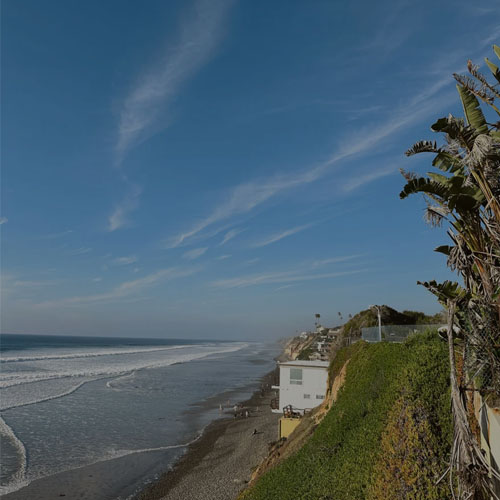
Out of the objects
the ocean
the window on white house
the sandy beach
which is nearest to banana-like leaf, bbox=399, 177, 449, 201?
the sandy beach

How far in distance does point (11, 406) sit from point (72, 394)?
7.87 metres

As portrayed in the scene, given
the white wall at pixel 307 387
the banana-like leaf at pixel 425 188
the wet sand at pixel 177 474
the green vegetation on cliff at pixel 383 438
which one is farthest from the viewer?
the white wall at pixel 307 387

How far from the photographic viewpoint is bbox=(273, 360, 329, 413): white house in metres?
33.0

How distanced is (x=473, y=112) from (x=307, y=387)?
91.2ft

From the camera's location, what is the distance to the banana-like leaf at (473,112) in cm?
949

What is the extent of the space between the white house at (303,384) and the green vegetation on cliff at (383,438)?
49.9ft

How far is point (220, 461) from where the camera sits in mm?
27672

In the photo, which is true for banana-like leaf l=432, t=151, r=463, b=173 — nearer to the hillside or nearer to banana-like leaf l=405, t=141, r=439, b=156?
banana-like leaf l=405, t=141, r=439, b=156

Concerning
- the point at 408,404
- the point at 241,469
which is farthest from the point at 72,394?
the point at 408,404

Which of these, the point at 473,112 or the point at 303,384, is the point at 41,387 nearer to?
the point at 303,384

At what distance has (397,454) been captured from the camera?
1070cm

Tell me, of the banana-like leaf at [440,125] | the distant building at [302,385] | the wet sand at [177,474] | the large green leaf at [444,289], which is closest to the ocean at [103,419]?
the wet sand at [177,474]

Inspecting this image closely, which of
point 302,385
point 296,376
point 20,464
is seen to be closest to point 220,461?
point 302,385

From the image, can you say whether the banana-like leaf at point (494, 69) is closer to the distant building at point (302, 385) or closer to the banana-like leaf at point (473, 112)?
the banana-like leaf at point (473, 112)
